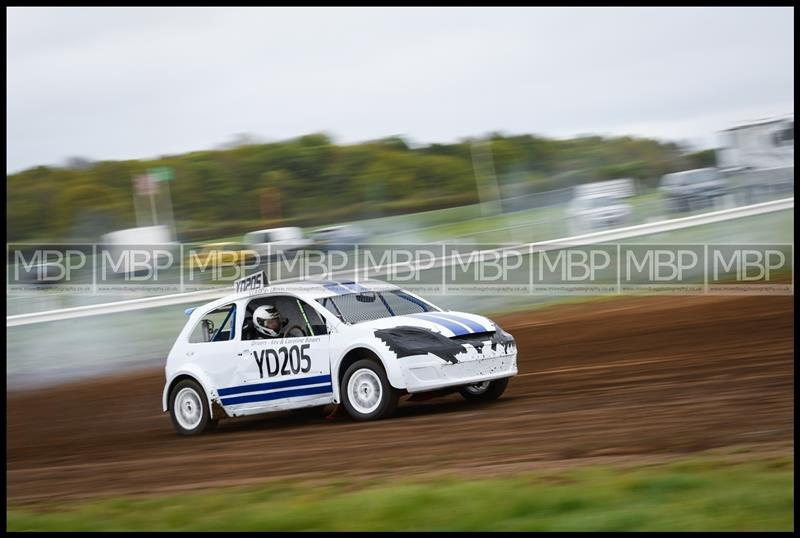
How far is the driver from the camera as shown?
10898 mm

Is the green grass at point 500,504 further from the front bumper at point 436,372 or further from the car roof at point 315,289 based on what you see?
the car roof at point 315,289

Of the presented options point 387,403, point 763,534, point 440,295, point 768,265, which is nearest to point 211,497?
point 387,403

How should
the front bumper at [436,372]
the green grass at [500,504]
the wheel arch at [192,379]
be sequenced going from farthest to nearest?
the wheel arch at [192,379] < the front bumper at [436,372] < the green grass at [500,504]

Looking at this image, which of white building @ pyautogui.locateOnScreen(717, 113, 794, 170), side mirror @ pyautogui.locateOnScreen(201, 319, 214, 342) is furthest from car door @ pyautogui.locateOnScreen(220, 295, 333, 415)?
white building @ pyautogui.locateOnScreen(717, 113, 794, 170)

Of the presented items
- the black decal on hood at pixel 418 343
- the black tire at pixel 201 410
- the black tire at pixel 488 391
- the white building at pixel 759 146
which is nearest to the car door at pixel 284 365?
the black tire at pixel 201 410

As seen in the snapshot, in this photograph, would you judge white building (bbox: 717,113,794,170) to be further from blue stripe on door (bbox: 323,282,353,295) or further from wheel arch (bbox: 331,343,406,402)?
wheel arch (bbox: 331,343,406,402)

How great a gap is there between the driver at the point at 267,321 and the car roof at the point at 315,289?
0.60 feet

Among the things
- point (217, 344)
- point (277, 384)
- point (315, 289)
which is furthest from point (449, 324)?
point (217, 344)

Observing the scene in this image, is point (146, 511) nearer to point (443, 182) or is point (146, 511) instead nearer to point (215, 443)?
point (215, 443)

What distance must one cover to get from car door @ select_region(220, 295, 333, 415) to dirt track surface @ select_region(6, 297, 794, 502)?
318 mm

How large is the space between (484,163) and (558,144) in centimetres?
165

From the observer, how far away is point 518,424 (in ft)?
29.9

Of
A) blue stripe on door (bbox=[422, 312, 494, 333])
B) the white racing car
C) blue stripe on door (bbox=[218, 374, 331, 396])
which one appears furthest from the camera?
blue stripe on door (bbox=[218, 374, 331, 396])

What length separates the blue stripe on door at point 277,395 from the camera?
33.9 feet
